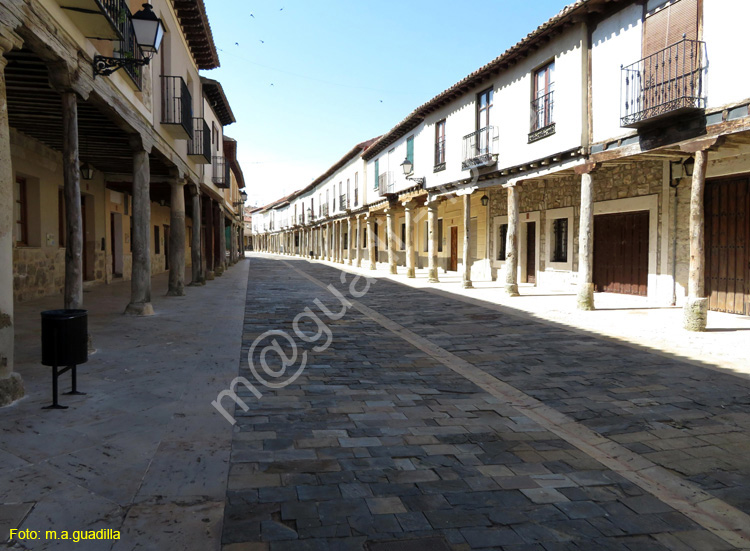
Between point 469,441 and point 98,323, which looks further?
point 98,323

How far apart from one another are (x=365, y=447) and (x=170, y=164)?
9647 mm

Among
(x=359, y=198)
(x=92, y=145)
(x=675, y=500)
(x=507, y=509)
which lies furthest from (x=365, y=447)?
(x=359, y=198)

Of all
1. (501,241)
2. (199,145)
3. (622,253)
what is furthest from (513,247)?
(199,145)

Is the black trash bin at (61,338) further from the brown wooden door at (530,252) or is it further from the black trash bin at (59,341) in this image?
the brown wooden door at (530,252)

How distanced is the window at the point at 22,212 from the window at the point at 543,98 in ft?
36.7

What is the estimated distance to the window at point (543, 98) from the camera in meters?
11.9

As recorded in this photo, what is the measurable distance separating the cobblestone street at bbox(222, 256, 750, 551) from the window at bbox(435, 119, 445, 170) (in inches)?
467

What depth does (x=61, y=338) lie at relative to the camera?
158 inches

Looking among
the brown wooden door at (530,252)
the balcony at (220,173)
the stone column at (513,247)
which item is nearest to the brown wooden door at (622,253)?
the stone column at (513,247)

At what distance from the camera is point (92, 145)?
999cm

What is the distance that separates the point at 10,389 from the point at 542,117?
1165 centimetres

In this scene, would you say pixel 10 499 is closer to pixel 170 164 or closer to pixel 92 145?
pixel 92 145

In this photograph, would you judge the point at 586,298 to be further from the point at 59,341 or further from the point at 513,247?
the point at 59,341

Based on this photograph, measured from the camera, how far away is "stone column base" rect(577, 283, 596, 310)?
10461mm
